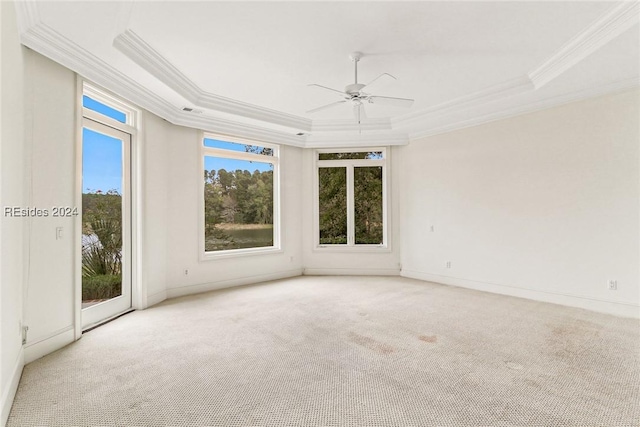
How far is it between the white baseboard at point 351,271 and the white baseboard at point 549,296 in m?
0.59

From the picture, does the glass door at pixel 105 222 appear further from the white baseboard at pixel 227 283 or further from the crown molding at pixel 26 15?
the crown molding at pixel 26 15

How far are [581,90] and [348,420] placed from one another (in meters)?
4.64

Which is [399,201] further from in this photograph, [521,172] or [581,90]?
[581,90]

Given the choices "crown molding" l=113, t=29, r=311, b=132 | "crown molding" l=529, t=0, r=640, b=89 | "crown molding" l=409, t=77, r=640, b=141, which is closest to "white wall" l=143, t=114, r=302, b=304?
"crown molding" l=113, t=29, r=311, b=132

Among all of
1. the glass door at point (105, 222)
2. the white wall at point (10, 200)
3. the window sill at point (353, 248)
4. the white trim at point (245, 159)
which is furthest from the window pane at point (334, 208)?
the white wall at point (10, 200)

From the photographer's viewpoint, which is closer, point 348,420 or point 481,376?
point 348,420

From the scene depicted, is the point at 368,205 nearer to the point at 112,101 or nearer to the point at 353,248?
the point at 353,248

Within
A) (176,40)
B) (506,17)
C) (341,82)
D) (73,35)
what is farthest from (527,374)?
(73,35)

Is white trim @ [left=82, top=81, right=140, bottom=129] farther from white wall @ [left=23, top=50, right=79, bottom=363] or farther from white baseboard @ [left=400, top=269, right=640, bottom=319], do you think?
white baseboard @ [left=400, top=269, right=640, bottom=319]

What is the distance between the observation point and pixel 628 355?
281cm

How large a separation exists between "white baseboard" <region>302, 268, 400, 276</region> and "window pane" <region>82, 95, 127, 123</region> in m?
4.03

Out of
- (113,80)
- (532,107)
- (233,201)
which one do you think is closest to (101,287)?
(113,80)

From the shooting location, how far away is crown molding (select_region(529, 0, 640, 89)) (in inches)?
103

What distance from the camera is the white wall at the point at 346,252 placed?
637 cm
